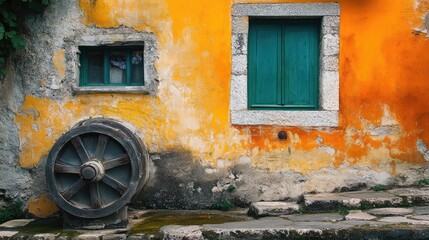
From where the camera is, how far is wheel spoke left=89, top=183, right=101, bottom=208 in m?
5.07

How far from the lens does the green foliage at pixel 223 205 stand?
5699 mm

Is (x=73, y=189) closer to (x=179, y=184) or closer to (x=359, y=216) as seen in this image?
(x=179, y=184)

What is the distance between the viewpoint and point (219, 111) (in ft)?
19.1

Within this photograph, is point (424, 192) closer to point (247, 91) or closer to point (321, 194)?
point (321, 194)

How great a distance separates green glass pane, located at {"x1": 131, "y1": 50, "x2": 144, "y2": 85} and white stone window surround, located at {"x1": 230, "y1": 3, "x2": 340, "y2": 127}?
112 centimetres

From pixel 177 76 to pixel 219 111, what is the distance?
2.10ft

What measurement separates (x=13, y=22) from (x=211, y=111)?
8.05 ft

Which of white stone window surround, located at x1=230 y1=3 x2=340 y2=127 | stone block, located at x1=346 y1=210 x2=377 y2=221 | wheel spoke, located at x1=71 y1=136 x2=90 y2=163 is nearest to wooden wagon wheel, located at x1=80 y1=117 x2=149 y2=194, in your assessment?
wheel spoke, located at x1=71 y1=136 x2=90 y2=163

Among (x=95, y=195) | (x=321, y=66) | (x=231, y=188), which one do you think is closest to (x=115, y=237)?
(x=95, y=195)

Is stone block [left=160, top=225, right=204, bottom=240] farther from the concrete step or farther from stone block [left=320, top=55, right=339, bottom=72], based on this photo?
stone block [left=320, top=55, right=339, bottom=72]

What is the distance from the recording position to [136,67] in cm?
602

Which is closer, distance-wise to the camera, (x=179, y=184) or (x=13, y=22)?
(x=13, y=22)

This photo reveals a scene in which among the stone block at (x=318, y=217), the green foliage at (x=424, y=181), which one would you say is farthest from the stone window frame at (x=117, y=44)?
the green foliage at (x=424, y=181)

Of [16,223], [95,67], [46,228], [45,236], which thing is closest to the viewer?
[45,236]
